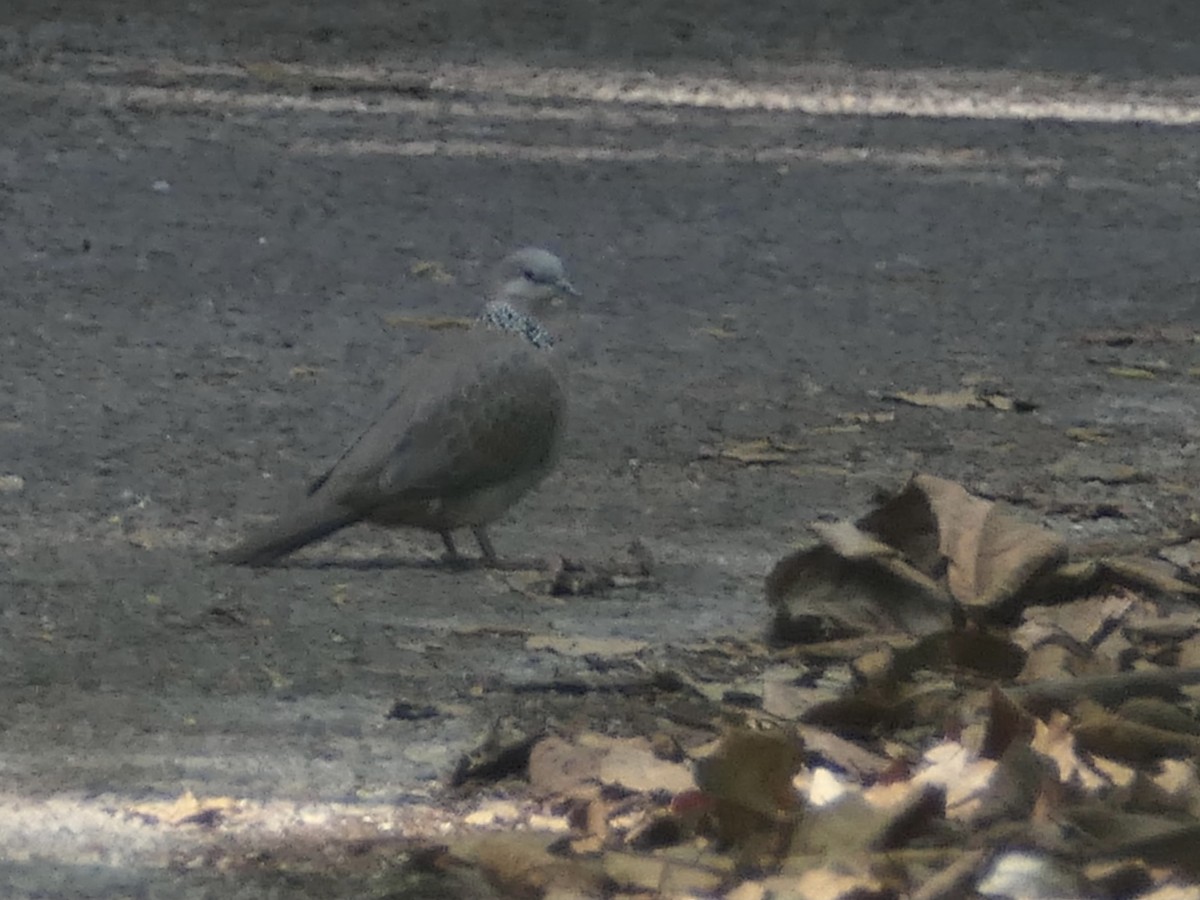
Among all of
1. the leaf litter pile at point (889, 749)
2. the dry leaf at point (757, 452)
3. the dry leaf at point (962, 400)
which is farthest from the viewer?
the dry leaf at point (962, 400)

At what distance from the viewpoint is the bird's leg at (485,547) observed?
5359 millimetres

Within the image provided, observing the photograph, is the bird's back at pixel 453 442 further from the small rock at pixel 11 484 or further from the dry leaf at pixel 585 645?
the small rock at pixel 11 484

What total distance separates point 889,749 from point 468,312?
4083 mm

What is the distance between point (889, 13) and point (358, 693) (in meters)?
8.93

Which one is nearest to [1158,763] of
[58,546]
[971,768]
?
[971,768]

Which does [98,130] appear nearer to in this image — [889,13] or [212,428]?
[212,428]

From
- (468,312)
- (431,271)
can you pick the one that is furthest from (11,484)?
(431,271)

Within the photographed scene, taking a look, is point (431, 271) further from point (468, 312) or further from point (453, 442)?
point (453, 442)

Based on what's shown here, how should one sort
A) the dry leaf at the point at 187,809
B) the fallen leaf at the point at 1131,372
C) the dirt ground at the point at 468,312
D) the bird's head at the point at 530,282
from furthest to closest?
the fallen leaf at the point at 1131,372 < the bird's head at the point at 530,282 < the dirt ground at the point at 468,312 < the dry leaf at the point at 187,809

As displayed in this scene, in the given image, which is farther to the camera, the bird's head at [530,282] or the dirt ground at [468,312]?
the bird's head at [530,282]

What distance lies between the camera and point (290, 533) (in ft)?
16.9

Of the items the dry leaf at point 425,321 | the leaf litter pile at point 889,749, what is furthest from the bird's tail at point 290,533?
the dry leaf at point 425,321

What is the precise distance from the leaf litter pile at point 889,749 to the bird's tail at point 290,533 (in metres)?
0.81

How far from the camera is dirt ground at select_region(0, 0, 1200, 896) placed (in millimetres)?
4348
